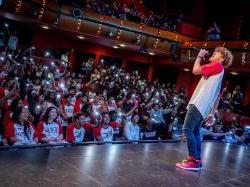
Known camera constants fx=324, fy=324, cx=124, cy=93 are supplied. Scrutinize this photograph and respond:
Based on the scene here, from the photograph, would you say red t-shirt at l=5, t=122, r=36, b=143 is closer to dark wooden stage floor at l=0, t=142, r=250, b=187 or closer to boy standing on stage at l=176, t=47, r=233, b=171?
dark wooden stage floor at l=0, t=142, r=250, b=187

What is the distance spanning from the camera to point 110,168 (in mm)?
2680

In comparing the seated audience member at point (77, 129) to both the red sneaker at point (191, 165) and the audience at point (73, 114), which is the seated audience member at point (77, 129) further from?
the red sneaker at point (191, 165)

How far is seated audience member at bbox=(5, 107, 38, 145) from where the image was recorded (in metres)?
3.82

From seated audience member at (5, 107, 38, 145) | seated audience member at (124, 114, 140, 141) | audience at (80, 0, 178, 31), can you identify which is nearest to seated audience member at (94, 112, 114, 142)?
seated audience member at (124, 114, 140, 141)

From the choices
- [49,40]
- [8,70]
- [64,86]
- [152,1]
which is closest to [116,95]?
[64,86]

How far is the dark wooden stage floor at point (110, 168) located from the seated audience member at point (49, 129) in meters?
0.95

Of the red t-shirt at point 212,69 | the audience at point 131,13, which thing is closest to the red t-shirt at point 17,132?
the red t-shirt at point 212,69

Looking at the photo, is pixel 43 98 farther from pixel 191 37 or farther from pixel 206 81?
pixel 191 37

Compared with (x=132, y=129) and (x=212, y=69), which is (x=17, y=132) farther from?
(x=212, y=69)

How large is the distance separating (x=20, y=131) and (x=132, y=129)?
2.20 m

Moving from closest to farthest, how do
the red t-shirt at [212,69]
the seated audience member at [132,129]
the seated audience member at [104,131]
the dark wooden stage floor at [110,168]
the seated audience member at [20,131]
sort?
the dark wooden stage floor at [110,168]
the red t-shirt at [212,69]
the seated audience member at [20,131]
the seated audience member at [104,131]
the seated audience member at [132,129]

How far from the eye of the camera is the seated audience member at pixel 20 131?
3.82 metres

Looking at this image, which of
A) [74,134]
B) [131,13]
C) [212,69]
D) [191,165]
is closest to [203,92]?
[212,69]

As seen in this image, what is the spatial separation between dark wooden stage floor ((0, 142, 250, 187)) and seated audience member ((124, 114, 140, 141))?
1.74 meters
